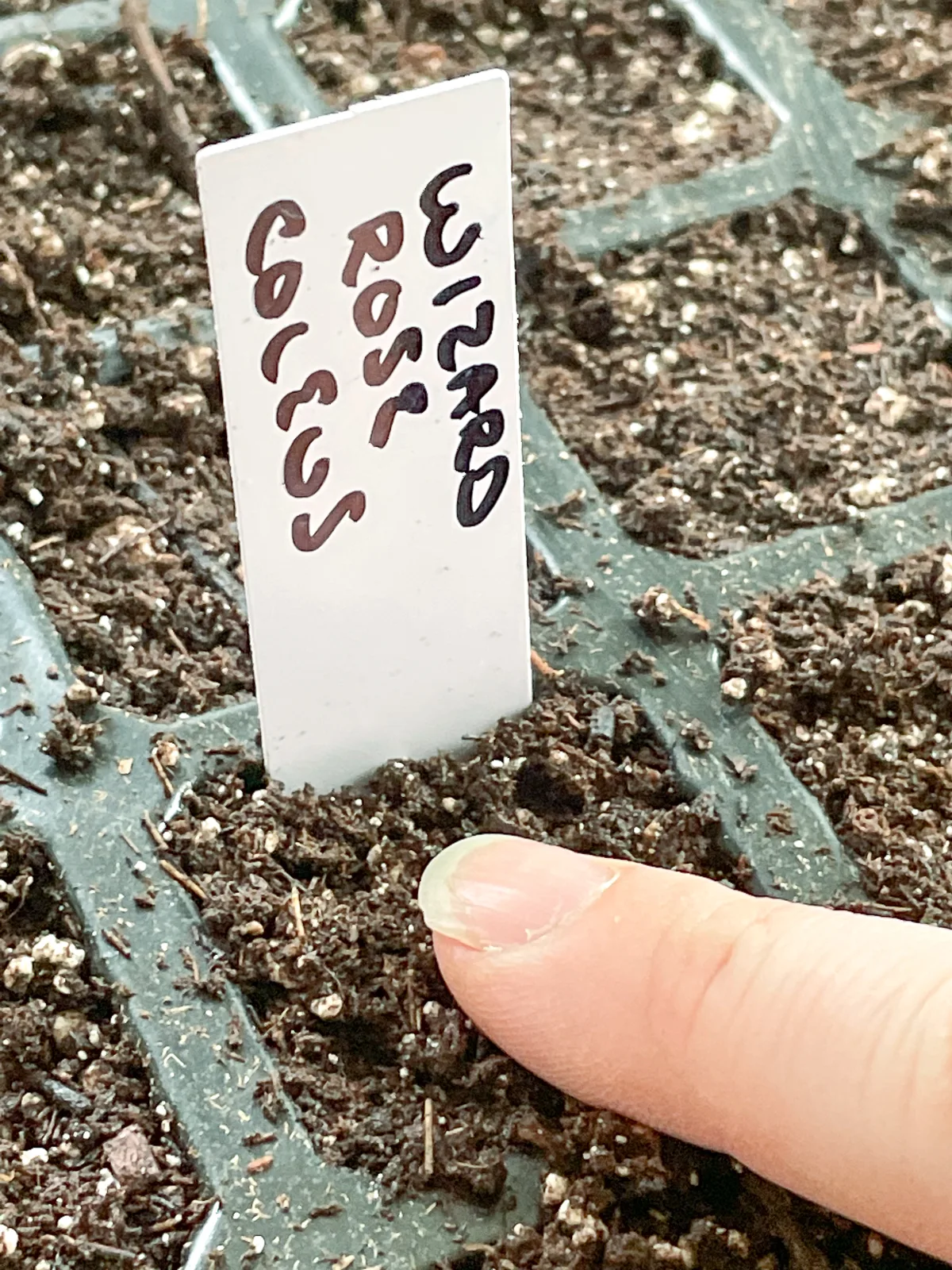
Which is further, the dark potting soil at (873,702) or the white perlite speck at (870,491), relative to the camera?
the white perlite speck at (870,491)

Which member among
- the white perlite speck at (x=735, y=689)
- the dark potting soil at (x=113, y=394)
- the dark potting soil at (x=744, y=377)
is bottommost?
the white perlite speck at (x=735, y=689)

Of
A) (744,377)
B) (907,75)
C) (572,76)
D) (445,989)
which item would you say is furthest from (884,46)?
(445,989)

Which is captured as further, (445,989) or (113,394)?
(113,394)

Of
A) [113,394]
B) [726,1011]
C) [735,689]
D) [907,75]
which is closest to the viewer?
[726,1011]

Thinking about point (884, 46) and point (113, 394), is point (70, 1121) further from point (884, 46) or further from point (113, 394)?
point (884, 46)

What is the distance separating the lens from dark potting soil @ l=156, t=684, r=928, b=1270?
0.64 metres

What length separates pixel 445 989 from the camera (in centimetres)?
70

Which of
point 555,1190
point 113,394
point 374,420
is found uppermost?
point 374,420

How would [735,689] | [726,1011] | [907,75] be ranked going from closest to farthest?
[726,1011], [735,689], [907,75]

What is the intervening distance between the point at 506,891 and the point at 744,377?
1.55ft

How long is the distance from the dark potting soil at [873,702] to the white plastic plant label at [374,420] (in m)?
0.15

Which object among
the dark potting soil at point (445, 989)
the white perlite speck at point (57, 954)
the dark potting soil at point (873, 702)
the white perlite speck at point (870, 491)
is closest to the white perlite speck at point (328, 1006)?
the dark potting soil at point (445, 989)

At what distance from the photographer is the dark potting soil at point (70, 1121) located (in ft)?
2.10

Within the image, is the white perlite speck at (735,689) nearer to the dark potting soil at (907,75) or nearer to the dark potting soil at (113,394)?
the dark potting soil at (113,394)
